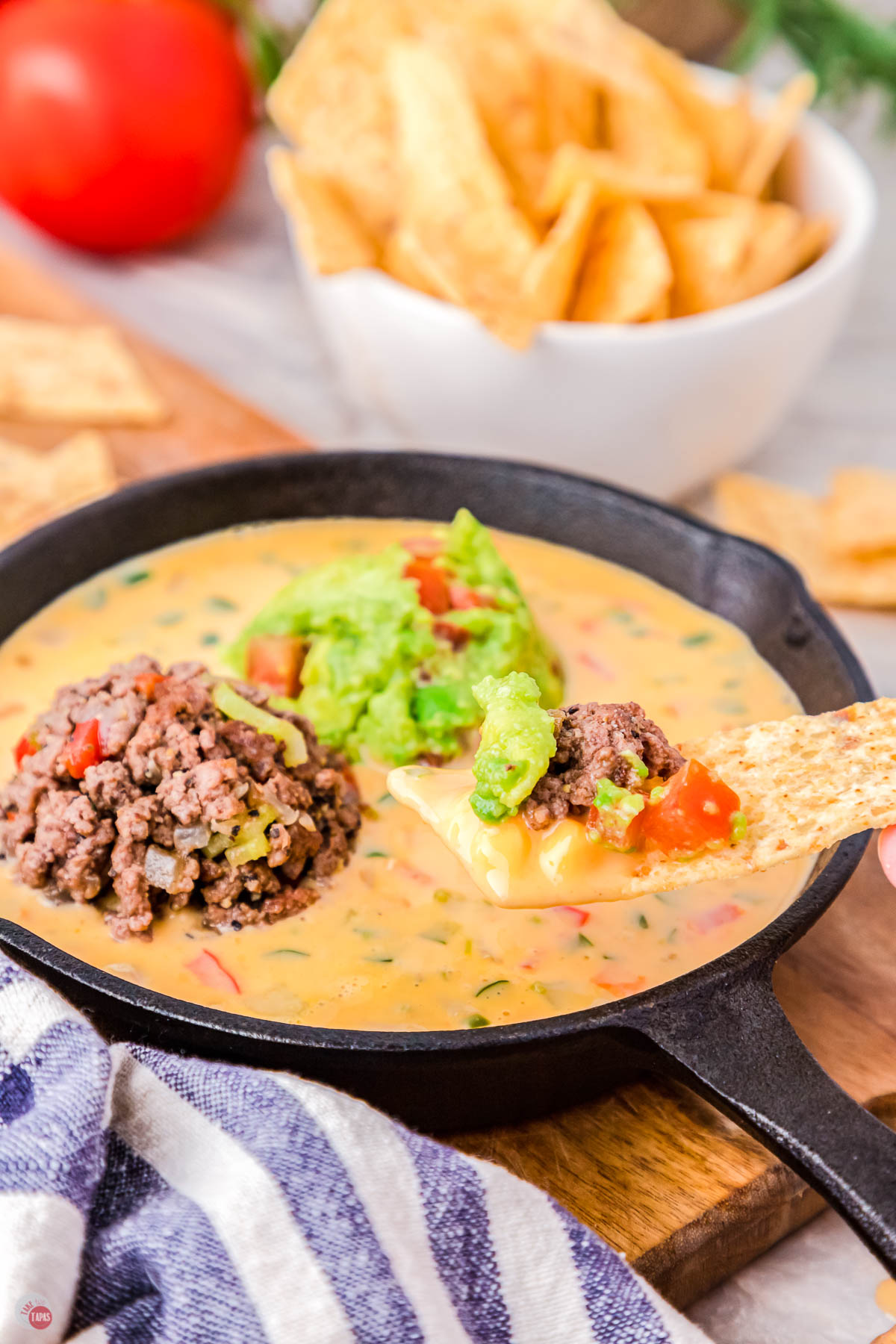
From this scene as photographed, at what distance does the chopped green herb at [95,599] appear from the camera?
11.4 ft

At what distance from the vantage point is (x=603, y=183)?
3955mm

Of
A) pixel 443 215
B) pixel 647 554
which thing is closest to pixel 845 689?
pixel 647 554

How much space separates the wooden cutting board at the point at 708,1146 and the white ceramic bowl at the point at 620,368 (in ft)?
5.48

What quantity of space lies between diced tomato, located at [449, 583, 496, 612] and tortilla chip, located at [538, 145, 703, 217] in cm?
145

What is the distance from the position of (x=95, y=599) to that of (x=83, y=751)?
1.00m

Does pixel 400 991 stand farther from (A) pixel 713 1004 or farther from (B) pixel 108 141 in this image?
(B) pixel 108 141

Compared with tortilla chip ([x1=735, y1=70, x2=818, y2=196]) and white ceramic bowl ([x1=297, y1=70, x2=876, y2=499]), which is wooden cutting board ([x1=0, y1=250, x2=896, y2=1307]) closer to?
white ceramic bowl ([x1=297, y1=70, x2=876, y2=499])

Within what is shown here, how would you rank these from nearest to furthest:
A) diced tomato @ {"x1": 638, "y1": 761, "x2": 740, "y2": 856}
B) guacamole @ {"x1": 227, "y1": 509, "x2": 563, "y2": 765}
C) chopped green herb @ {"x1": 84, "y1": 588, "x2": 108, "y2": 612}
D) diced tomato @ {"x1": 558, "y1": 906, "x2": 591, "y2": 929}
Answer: diced tomato @ {"x1": 638, "y1": 761, "x2": 740, "y2": 856} → diced tomato @ {"x1": 558, "y1": 906, "x2": 591, "y2": 929} → guacamole @ {"x1": 227, "y1": 509, "x2": 563, "y2": 765} → chopped green herb @ {"x1": 84, "y1": 588, "x2": 108, "y2": 612}

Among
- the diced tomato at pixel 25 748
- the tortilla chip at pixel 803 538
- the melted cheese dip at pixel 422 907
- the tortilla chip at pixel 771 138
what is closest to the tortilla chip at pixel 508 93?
the tortilla chip at pixel 771 138

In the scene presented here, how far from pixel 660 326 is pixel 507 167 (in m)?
0.78

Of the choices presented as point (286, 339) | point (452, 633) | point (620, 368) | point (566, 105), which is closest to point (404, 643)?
point (452, 633)

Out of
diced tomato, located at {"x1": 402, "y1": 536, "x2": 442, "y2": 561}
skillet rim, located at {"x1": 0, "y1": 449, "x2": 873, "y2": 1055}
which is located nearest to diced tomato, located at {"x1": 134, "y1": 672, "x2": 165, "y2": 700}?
skillet rim, located at {"x1": 0, "y1": 449, "x2": 873, "y2": 1055}

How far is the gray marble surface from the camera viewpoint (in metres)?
4.91

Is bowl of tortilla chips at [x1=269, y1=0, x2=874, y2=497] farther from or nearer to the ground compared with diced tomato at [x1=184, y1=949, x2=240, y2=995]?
farther from the ground
